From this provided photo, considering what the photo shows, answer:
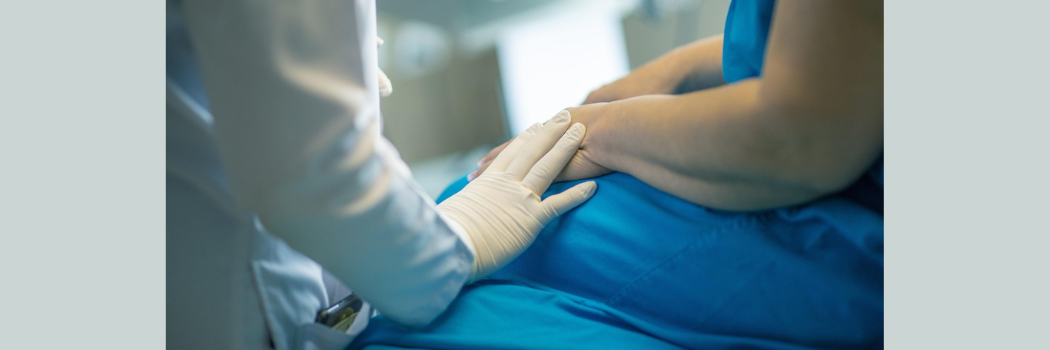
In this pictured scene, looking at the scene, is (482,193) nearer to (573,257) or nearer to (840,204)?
(573,257)

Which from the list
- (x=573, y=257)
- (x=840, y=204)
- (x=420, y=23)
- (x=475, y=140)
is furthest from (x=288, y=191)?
(x=420, y=23)

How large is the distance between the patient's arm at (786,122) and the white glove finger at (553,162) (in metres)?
0.09

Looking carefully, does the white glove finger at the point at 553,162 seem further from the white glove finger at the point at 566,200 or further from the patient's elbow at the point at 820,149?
the patient's elbow at the point at 820,149

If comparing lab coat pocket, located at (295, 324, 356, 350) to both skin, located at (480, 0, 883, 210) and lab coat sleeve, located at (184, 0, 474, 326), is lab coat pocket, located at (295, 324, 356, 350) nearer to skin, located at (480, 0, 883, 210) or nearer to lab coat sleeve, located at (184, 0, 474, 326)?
lab coat sleeve, located at (184, 0, 474, 326)

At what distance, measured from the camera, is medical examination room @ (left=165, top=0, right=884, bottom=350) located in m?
0.35

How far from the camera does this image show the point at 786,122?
0.37 metres

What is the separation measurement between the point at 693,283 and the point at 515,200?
200mm

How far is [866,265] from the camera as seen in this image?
446 millimetres

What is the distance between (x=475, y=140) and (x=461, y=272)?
1358 millimetres

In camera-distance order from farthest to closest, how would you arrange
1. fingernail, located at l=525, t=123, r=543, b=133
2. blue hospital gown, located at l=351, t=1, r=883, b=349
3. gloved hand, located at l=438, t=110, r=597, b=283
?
1. fingernail, located at l=525, t=123, r=543, b=133
2. gloved hand, located at l=438, t=110, r=597, b=283
3. blue hospital gown, located at l=351, t=1, r=883, b=349

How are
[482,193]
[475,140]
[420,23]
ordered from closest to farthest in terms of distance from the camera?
[482,193], [475,140], [420,23]

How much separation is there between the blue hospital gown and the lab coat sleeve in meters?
0.13

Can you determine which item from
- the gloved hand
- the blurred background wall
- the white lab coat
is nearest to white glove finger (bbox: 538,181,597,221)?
the gloved hand

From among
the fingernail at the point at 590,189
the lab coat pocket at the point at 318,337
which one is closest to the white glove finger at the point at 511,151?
the fingernail at the point at 590,189
